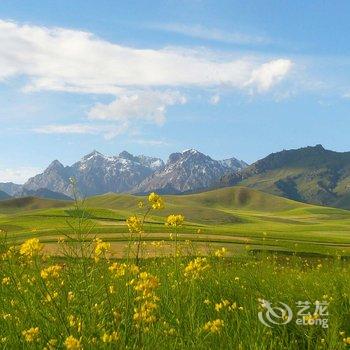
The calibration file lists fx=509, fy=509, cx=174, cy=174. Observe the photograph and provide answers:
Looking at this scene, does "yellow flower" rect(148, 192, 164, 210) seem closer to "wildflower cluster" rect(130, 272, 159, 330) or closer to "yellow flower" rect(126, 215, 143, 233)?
"yellow flower" rect(126, 215, 143, 233)

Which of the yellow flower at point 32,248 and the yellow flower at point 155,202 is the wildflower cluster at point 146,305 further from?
the yellow flower at point 155,202

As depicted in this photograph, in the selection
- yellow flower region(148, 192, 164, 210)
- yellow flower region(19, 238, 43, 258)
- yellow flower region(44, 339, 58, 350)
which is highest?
yellow flower region(148, 192, 164, 210)

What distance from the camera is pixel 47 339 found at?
4.71 metres

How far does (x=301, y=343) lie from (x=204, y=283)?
2465 mm

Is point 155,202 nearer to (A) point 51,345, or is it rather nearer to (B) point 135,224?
(B) point 135,224

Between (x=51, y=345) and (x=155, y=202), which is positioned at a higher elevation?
(x=155, y=202)

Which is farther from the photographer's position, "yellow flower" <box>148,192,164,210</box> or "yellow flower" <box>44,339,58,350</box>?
"yellow flower" <box>148,192,164,210</box>

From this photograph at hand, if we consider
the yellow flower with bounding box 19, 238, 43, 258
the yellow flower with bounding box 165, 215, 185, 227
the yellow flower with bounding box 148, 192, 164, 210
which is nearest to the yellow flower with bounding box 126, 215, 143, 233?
the yellow flower with bounding box 148, 192, 164, 210

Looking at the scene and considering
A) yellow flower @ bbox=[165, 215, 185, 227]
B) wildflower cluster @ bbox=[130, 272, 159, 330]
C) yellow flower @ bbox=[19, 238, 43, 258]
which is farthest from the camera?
yellow flower @ bbox=[165, 215, 185, 227]

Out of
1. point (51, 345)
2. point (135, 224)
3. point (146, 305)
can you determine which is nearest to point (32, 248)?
point (51, 345)

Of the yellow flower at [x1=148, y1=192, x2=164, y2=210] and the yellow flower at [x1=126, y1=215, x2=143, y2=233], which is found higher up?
the yellow flower at [x1=148, y1=192, x2=164, y2=210]

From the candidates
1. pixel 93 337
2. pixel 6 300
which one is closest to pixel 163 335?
pixel 93 337

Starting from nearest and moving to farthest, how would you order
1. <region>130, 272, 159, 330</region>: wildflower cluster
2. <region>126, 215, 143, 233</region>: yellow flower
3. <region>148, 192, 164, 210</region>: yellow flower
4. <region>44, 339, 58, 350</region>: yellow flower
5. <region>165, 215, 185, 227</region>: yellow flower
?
<region>44, 339, 58, 350</region>: yellow flower
<region>130, 272, 159, 330</region>: wildflower cluster
<region>148, 192, 164, 210</region>: yellow flower
<region>126, 215, 143, 233</region>: yellow flower
<region>165, 215, 185, 227</region>: yellow flower

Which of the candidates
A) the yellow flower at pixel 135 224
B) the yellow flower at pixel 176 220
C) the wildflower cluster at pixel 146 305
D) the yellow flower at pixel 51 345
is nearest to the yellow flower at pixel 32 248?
the yellow flower at pixel 51 345
